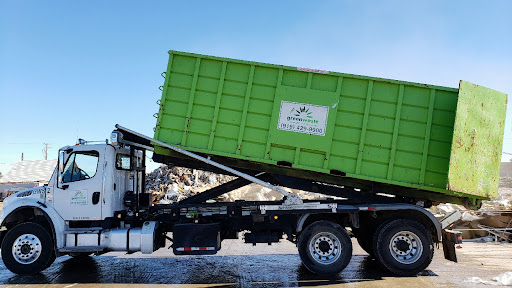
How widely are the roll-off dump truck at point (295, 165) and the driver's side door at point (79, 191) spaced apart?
0.8 inches

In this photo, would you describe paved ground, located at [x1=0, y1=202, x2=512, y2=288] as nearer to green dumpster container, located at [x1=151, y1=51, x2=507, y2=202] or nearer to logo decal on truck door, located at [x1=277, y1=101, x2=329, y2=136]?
green dumpster container, located at [x1=151, y1=51, x2=507, y2=202]

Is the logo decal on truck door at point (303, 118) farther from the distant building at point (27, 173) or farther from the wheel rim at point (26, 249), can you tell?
the distant building at point (27, 173)

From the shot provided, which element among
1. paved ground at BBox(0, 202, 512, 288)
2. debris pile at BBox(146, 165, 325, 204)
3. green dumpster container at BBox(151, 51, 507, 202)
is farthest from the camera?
debris pile at BBox(146, 165, 325, 204)

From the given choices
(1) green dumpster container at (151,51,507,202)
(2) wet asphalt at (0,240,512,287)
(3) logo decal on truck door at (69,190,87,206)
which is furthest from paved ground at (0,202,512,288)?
(1) green dumpster container at (151,51,507,202)

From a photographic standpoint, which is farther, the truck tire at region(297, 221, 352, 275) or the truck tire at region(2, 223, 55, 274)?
the truck tire at region(2, 223, 55, 274)

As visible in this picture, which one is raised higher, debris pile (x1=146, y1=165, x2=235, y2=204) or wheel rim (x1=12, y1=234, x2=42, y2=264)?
debris pile (x1=146, y1=165, x2=235, y2=204)

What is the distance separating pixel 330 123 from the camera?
6773 mm

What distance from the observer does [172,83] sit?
704cm

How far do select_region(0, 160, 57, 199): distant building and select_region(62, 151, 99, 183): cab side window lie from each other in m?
37.8

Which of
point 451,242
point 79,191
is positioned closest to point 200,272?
point 79,191

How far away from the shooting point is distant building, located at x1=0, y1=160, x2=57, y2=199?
133 ft

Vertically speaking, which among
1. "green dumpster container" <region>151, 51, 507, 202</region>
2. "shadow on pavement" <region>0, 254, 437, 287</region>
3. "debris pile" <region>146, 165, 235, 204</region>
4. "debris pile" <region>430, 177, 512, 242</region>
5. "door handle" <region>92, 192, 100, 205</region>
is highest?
"green dumpster container" <region>151, 51, 507, 202</region>

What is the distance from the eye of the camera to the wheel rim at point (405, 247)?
6.75 meters

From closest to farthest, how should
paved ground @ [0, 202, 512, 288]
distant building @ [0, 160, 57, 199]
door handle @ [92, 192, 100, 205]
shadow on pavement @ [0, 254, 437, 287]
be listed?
paved ground @ [0, 202, 512, 288], shadow on pavement @ [0, 254, 437, 287], door handle @ [92, 192, 100, 205], distant building @ [0, 160, 57, 199]
